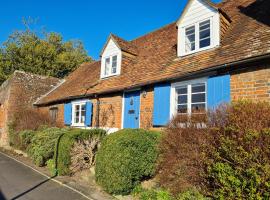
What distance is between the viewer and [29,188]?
789 centimetres

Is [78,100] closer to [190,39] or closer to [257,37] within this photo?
[190,39]

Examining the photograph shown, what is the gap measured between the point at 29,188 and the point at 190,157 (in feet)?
17.0

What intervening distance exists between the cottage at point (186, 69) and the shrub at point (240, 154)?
2.15m

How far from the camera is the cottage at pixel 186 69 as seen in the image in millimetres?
8062

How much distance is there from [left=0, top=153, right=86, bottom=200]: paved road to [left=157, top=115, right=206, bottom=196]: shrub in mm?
2489

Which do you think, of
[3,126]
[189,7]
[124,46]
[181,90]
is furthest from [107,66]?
[3,126]

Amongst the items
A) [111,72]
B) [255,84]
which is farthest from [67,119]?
[255,84]

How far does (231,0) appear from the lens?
13.3 metres

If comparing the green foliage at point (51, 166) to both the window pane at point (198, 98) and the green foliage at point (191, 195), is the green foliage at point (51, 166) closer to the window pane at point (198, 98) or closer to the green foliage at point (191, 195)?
the green foliage at point (191, 195)

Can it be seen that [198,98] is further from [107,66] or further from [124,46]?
[107,66]

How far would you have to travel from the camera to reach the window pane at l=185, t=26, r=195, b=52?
10828 mm

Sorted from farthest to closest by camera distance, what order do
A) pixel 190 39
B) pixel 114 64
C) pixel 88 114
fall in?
1. pixel 114 64
2. pixel 88 114
3. pixel 190 39

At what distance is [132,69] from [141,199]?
820 cm

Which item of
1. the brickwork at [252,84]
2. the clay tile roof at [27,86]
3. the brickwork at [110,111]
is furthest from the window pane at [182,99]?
the clay tile roof at [27,86]
